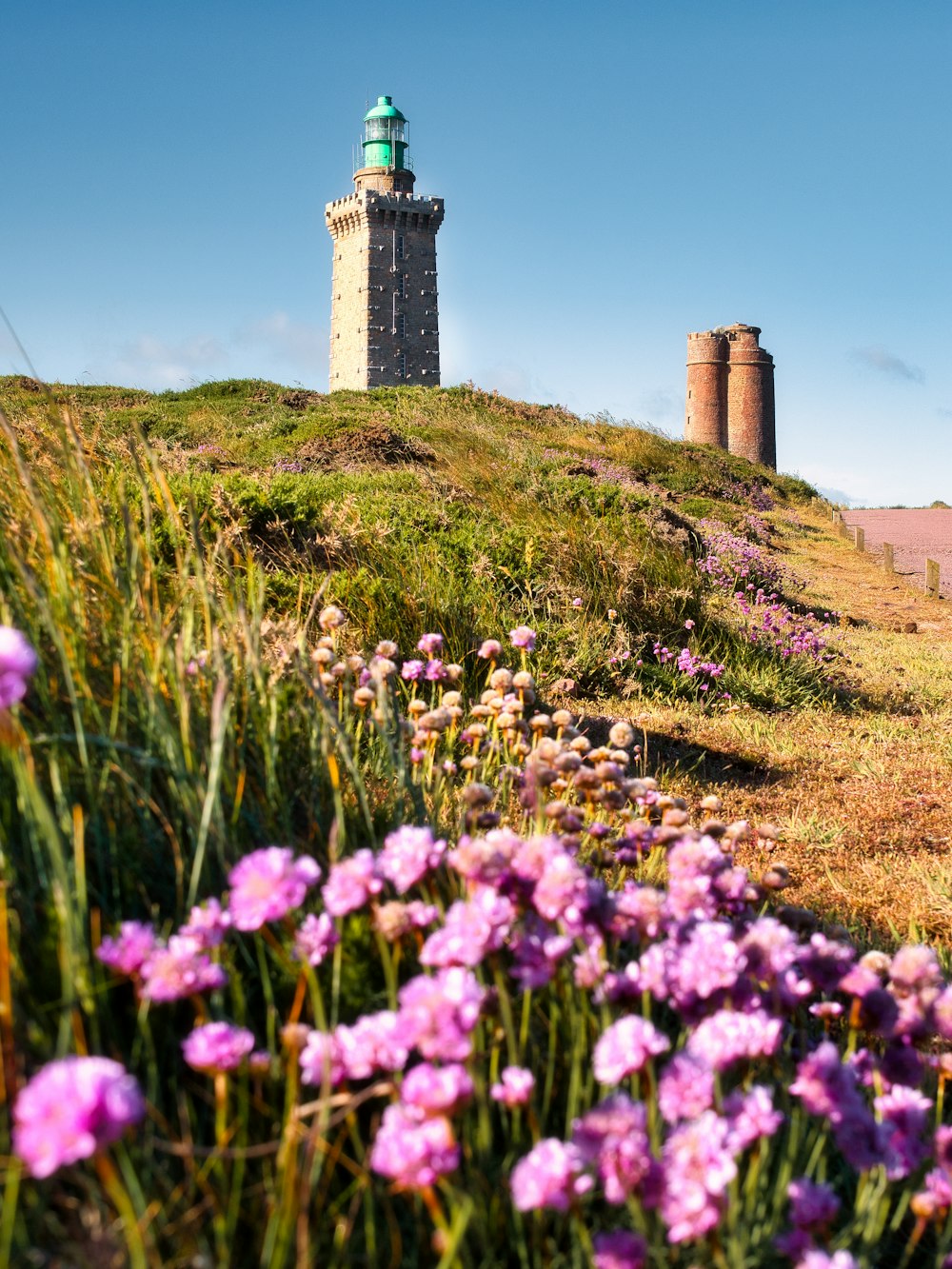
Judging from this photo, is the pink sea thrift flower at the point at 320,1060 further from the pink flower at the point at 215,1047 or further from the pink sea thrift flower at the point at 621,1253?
the pink sea thrift flower at the point at 621,1253

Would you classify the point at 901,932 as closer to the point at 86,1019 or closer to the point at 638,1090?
the point at 638,1090

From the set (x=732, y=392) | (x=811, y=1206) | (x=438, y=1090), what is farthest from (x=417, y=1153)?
(x=732, y=392)

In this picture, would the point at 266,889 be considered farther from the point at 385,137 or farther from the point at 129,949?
the point at 385,137

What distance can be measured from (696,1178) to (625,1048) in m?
0.15

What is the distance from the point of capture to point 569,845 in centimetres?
200

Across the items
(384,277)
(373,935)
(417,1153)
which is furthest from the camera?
(384,277)

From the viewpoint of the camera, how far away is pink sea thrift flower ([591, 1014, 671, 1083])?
3.79 ft

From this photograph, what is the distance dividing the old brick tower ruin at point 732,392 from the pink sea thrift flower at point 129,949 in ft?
151

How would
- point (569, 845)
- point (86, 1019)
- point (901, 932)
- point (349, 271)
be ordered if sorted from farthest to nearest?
1. point (349, 271)
2. point (901, 932)
3. point (569, 845)
4. point (86, 1019)

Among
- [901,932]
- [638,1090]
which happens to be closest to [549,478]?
[901,932]

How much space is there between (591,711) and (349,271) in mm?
45025

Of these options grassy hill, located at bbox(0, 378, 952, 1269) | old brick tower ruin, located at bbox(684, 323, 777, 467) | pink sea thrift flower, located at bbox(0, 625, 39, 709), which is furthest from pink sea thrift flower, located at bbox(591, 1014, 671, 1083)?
old brick tower ruin, located at bbox(684, 323, 777, 467)

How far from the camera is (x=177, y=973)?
1.21 m

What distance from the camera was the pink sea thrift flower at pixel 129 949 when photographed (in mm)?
1226
